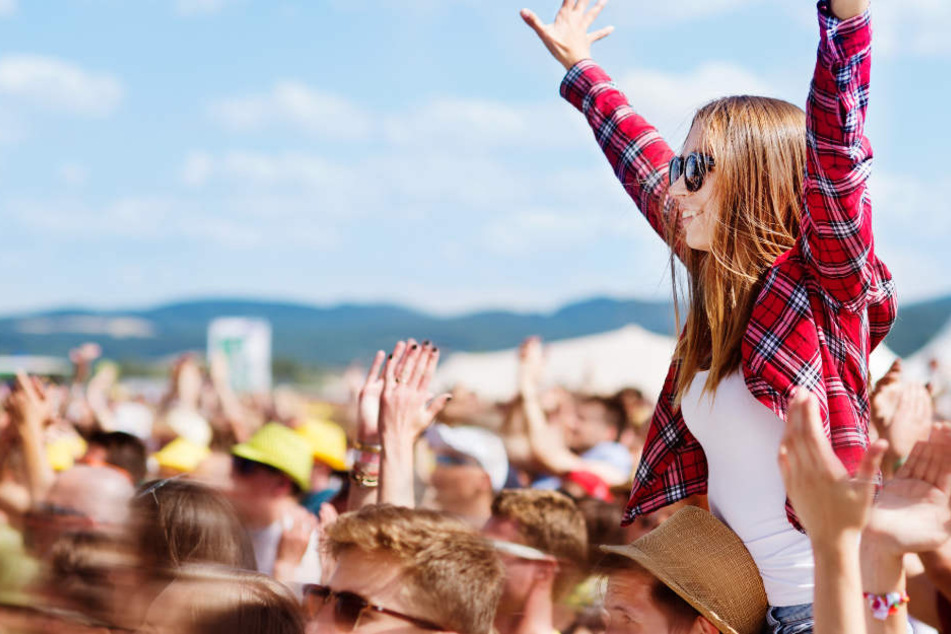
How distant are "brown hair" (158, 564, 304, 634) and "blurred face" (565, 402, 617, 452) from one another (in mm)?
4394

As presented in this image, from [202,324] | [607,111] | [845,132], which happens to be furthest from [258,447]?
[202,324]

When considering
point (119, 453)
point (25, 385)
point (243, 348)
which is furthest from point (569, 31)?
point (243, 348)

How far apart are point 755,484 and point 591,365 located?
554 inches

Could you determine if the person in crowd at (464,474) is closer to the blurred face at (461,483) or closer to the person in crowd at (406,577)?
the blurred face at (461,483)

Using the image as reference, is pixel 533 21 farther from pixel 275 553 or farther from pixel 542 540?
pixel 275 553

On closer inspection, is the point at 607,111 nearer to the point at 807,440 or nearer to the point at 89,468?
the point at 807,440

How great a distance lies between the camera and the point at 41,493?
4031mm

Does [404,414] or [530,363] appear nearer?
[404,414]

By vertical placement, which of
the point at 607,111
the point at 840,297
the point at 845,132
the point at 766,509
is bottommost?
the point at 766,509

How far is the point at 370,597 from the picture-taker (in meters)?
2.03

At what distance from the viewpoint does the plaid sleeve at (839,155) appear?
4.98 ft

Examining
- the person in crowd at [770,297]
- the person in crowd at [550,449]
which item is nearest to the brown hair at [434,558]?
the person in crowd at [770,297]

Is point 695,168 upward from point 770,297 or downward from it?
upward

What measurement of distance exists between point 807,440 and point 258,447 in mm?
3451
